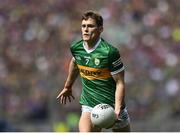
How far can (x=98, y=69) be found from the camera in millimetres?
9828

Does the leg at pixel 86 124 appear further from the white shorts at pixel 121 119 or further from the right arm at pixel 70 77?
the right arm at pixel 70 77

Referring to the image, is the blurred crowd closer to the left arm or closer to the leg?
the leg

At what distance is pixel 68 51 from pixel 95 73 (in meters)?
20.8

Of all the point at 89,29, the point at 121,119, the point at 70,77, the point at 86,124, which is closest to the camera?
the point at 89,29

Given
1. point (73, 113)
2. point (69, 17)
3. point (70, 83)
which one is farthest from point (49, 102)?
point (70, 83)

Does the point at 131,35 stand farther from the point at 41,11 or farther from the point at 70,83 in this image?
the point at 70,83

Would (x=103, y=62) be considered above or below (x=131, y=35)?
above

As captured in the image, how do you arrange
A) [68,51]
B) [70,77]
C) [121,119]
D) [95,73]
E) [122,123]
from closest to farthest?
[95,73]
[121,119]
[122,123]
[70,77]
[68,51]

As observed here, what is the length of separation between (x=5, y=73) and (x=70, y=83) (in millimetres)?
20638

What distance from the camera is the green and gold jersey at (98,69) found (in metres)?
9.72

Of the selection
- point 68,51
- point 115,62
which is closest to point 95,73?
point 115,62

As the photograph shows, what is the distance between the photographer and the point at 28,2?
100.0 feet

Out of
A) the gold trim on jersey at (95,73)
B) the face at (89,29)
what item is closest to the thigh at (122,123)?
the gold trim on jersey at (95,73)

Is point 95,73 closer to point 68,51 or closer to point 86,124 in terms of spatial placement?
point 86,124
